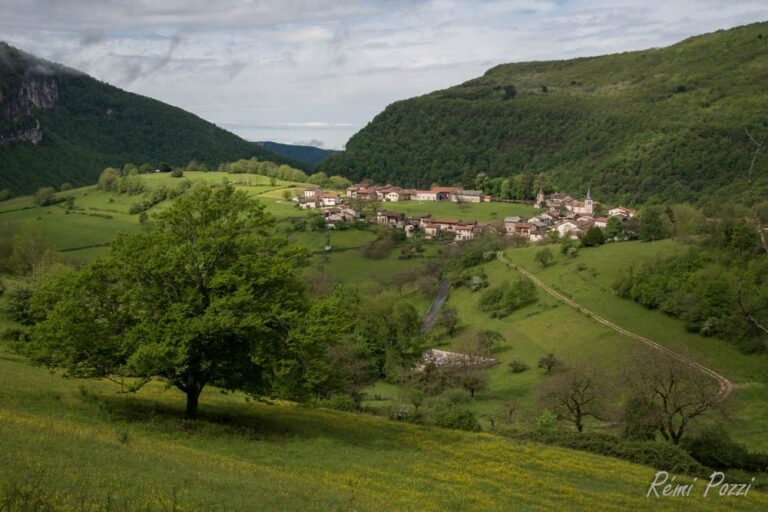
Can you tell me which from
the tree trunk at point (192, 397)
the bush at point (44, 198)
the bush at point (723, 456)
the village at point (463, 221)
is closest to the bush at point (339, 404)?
the tree trunk at point (192, 397)

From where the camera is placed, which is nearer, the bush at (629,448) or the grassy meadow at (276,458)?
the grassy meadow at (276,458)

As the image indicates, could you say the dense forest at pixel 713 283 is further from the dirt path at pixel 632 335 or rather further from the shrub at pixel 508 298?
the shrub at pixel 508 298

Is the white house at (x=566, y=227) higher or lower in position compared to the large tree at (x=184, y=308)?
lower

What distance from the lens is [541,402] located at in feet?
133

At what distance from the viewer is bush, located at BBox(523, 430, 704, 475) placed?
27.8 m

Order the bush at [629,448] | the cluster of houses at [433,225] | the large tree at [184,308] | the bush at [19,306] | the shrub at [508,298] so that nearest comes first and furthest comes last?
the large tree at [184,308], the bush at [629,448], the bush at [19,306], the shrub at [508,298], the cluster of houses at [433,225]

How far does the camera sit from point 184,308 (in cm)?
2262

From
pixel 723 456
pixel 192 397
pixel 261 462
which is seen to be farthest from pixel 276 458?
pixel 723 456

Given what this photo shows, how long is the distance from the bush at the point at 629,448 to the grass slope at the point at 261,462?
3.45ft

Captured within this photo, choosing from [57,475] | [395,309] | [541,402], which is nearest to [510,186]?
[395,309]

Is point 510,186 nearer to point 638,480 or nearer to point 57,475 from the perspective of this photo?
point 638,480
